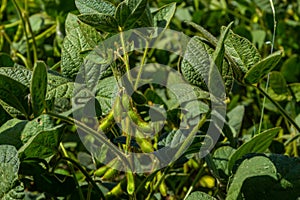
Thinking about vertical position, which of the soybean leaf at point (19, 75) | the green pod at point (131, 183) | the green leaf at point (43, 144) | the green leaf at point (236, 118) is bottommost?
the green leaf at point (236, 118)

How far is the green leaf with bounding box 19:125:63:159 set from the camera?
2.41 ft

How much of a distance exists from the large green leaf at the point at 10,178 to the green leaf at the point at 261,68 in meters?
0.26

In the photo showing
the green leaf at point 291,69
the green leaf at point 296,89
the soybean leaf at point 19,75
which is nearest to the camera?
the soybean leaf at point 19,75

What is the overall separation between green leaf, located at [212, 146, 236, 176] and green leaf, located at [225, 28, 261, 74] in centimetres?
16

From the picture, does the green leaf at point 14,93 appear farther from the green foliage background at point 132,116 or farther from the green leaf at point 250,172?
the green leaf at point 250,172

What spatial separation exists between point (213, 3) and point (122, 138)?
864 mm

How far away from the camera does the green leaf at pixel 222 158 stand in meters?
0.83

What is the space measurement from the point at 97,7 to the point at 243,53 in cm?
18

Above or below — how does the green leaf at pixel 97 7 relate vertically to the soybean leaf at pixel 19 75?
above

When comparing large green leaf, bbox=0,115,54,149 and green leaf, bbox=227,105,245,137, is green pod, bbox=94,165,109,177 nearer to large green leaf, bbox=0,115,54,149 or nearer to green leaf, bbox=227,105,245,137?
large green leaf, bbox=0,115,54,149

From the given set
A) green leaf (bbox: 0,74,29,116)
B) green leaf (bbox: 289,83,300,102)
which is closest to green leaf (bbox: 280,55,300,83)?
green leaf (bbox: 289,83,300,102)

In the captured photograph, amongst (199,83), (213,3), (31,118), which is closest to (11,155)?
(31,118)

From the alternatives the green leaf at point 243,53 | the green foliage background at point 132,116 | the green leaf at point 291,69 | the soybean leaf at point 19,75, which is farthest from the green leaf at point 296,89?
the soybean leaf at point 19,75

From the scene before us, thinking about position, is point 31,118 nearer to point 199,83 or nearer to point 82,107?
point 82,107
